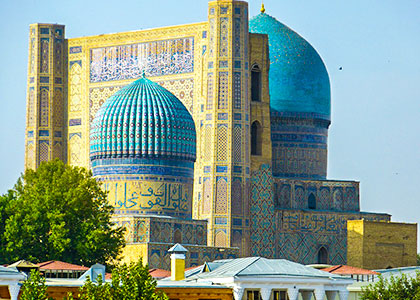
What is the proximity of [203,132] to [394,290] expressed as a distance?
12.6 metres

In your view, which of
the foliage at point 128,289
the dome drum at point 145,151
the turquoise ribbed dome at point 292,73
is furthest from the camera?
the turquoise ribbed dome at point 292,73

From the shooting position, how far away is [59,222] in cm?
4022

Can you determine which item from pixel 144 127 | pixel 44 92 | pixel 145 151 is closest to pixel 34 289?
pixel 145 151

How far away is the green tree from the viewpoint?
3962cm

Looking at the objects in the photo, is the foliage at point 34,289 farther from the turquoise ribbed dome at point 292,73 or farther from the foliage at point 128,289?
the turquoise ribbed dome at point 292,73

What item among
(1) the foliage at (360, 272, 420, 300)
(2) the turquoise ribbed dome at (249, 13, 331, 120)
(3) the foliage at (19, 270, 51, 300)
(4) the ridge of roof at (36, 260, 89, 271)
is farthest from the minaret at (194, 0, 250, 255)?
(3) the foliage at (19, 270, 51, 300)

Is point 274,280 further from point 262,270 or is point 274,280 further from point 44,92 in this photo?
point 44,92

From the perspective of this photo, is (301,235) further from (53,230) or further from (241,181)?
(53,230)

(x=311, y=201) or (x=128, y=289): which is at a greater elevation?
(x=311, y=201)

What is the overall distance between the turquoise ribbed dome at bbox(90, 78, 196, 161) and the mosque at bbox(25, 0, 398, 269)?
4cm

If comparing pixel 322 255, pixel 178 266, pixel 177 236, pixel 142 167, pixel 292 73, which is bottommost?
pixel 322 255

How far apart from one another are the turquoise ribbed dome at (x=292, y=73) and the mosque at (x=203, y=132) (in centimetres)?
5

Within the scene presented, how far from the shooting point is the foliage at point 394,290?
116ft

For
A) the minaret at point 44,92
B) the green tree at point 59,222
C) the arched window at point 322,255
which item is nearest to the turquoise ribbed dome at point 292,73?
the arched window at point 322,255
